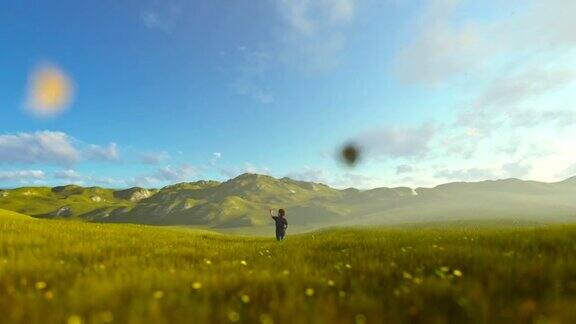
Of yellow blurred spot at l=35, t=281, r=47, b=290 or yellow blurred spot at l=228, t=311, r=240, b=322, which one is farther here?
yellow blurred spot at l=35, t=281, r=47, b=290

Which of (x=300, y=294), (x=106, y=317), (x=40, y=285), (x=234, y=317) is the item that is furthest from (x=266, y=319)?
(x=40, y=285)

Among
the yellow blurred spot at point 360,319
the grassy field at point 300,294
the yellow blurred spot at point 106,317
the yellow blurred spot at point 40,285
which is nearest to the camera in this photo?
the yellow blurred spot at point 106,317

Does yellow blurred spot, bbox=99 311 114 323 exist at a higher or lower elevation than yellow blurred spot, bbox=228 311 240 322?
higher

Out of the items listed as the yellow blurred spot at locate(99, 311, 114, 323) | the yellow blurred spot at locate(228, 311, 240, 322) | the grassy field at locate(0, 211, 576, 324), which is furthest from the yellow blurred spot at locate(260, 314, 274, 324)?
the yellow blurred spot at locate(99, 311, 114, 323)

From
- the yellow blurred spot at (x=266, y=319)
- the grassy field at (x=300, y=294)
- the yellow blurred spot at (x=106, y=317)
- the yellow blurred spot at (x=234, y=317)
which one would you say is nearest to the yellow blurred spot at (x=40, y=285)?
the grassy field at (x=300, y=294)

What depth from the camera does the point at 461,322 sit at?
12.5ft

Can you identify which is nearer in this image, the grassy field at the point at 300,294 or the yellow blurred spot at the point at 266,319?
the yellow blurred spot at the point at 266,319

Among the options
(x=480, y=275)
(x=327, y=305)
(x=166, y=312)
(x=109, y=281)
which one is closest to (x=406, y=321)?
(x=327, y=305)

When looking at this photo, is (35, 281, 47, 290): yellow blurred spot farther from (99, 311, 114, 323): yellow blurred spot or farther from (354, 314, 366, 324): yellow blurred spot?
(354, 314, 366, 324): yellow blurred spot

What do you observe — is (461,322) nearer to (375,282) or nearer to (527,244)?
(375,282)

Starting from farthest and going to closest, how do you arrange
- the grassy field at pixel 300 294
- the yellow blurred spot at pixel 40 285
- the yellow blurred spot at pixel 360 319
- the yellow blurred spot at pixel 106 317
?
the yellow blurred spot at pixel 40 285 → the grassy field at pixel 300 294 → the yellow blurred spot at pixel 360 319 → the yellow blurred spot at pixel 106 317

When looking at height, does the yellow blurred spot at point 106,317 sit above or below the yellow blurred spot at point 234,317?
above

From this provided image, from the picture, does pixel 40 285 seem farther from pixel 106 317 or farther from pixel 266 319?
pixel 266 319

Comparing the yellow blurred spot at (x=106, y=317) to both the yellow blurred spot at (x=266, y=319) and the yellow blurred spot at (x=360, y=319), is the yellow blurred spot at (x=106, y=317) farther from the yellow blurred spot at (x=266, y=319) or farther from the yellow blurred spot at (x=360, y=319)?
the yellow blurred spot at (x=360, y=319)
